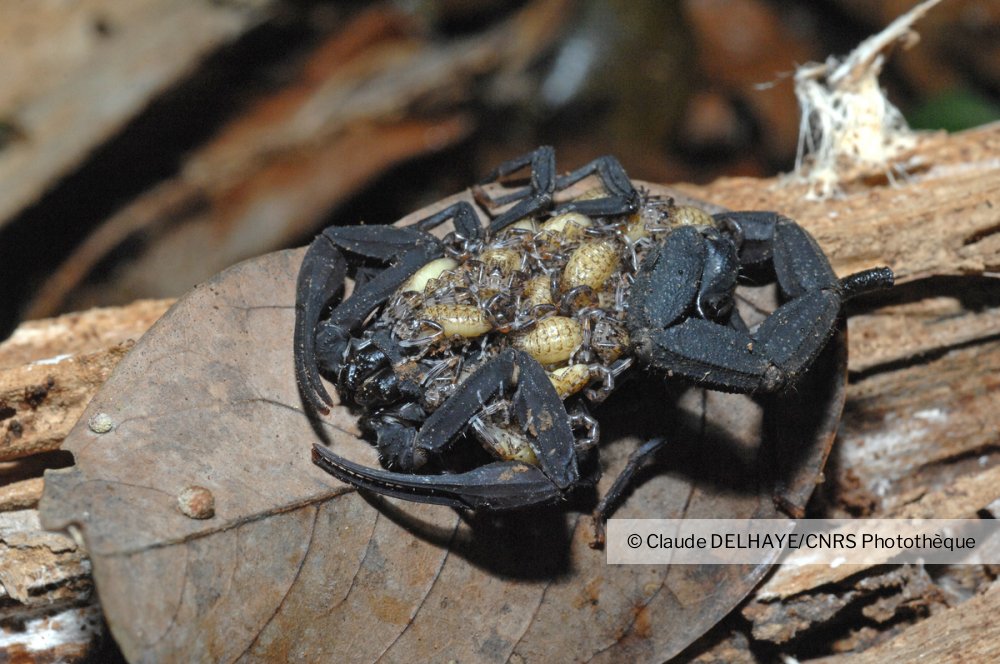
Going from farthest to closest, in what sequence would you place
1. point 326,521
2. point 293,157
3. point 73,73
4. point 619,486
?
point 293,157 → point 73,73 → point 619,486 → point 326,521

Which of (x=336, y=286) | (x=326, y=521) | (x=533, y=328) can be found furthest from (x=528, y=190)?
(x=326, y=521)

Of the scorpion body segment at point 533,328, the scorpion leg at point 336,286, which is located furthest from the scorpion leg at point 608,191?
the scorpion leg at point 336,286

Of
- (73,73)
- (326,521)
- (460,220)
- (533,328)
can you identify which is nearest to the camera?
(326,521)

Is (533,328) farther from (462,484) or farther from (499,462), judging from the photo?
(462,484)

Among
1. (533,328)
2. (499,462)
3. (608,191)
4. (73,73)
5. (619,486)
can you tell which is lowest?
(619,486)

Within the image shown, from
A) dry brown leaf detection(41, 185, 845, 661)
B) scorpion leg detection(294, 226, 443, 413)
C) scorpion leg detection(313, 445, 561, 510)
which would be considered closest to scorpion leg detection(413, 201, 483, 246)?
scorpion leg detection(294, 226, 443, 413)

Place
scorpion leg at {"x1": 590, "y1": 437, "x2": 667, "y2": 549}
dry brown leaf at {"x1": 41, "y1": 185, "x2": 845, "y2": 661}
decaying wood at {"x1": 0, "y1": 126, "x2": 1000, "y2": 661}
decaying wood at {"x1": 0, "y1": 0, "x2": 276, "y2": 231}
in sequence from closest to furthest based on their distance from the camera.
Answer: dry brown leaf at {"x1": 41, "y1": 185, "x2": 845, "y2": 661} < scorpion leg at {"x1": 590, "y1": 437, "x2": 667, "y2": 549} < decaying wood at {"x1": 0, "y1": 126, "x2": 1000, "y2": 661} < decaying wood at {"x1": 0, "y1": 0, "x2": 276, "y2": 231}

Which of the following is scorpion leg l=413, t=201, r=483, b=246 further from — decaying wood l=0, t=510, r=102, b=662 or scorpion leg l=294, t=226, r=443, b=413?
decaying wood l=0, t=510, r=102, b=662

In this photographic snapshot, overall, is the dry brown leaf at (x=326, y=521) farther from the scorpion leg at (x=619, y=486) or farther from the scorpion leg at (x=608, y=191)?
the scorpion leg at (x=608, y=191)

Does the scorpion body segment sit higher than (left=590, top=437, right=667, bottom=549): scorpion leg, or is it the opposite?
the scorpion body segment

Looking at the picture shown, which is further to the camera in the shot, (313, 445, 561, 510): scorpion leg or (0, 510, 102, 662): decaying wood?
(0, 510, 102, 662): decaying wood
